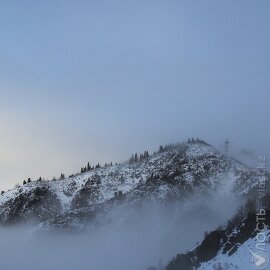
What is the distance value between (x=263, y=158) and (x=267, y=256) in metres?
37.1

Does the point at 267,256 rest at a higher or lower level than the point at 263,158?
lower

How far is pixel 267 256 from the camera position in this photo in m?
197

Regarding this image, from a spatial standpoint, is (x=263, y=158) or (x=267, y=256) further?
(x=267, y=256)

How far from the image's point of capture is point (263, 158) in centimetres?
18125
